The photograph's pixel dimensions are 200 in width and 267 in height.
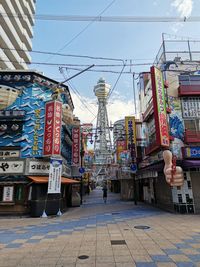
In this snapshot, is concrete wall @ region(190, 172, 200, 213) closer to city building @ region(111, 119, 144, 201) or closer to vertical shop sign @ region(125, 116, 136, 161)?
city building @ region(111, 119, 144, 201)

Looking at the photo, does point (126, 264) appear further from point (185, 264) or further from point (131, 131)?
point (131, 131)

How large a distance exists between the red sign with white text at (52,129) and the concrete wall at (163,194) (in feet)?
32.2

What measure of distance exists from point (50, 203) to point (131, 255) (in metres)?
10.7

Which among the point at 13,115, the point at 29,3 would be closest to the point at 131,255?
the point at 13,115

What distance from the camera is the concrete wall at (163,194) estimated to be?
17297 mm

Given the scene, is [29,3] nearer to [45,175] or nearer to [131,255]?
[45,175]

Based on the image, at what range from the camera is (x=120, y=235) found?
30.3 feet

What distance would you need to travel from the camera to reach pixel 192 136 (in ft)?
54.7

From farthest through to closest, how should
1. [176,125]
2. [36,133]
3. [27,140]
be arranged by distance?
[176,125] → [36,133] → [27,140]

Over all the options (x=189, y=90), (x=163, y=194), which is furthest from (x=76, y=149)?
(x=189, y=90)

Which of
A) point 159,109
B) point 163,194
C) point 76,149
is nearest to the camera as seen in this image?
point 159,109

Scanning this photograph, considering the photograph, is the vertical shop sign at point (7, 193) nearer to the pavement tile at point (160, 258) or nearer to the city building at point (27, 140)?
the city building at point (27, 140)

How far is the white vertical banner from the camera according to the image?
49.3 feet

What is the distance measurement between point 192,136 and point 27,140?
13.4 metres
